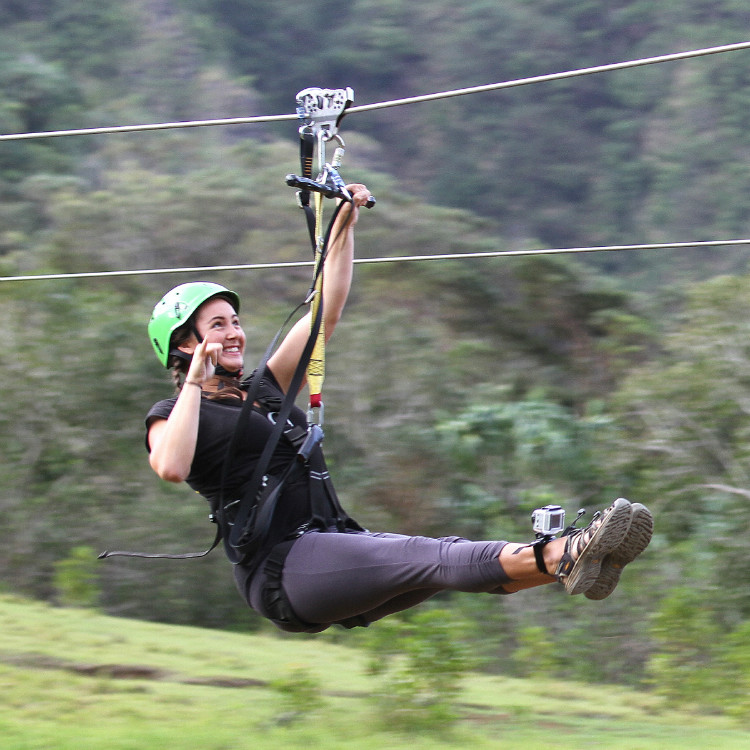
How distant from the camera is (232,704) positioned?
4652mm

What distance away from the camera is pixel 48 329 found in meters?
8.51

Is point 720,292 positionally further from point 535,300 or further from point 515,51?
point 515,51

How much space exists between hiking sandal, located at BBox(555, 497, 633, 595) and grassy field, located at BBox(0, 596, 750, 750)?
5.36 ft

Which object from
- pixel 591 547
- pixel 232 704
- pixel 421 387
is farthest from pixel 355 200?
pixel 421 387

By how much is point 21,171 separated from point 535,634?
11836 mm

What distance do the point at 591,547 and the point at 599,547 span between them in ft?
0.09

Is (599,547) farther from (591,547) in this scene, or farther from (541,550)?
(541,550)

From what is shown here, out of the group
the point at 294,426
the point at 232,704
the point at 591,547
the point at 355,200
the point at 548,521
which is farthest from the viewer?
the point at 232,704

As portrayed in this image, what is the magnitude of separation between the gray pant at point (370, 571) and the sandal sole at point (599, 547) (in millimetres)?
162

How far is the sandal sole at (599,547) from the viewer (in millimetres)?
2646

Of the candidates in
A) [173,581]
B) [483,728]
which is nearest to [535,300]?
[173,581]

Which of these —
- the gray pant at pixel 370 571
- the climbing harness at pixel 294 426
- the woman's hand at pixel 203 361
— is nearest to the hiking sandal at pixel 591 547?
the gray pant at pixel 370 571

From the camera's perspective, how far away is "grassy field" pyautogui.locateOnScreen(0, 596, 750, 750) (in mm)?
4145

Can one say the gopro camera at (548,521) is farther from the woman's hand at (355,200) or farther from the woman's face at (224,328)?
the woman's hand at (355,200)
